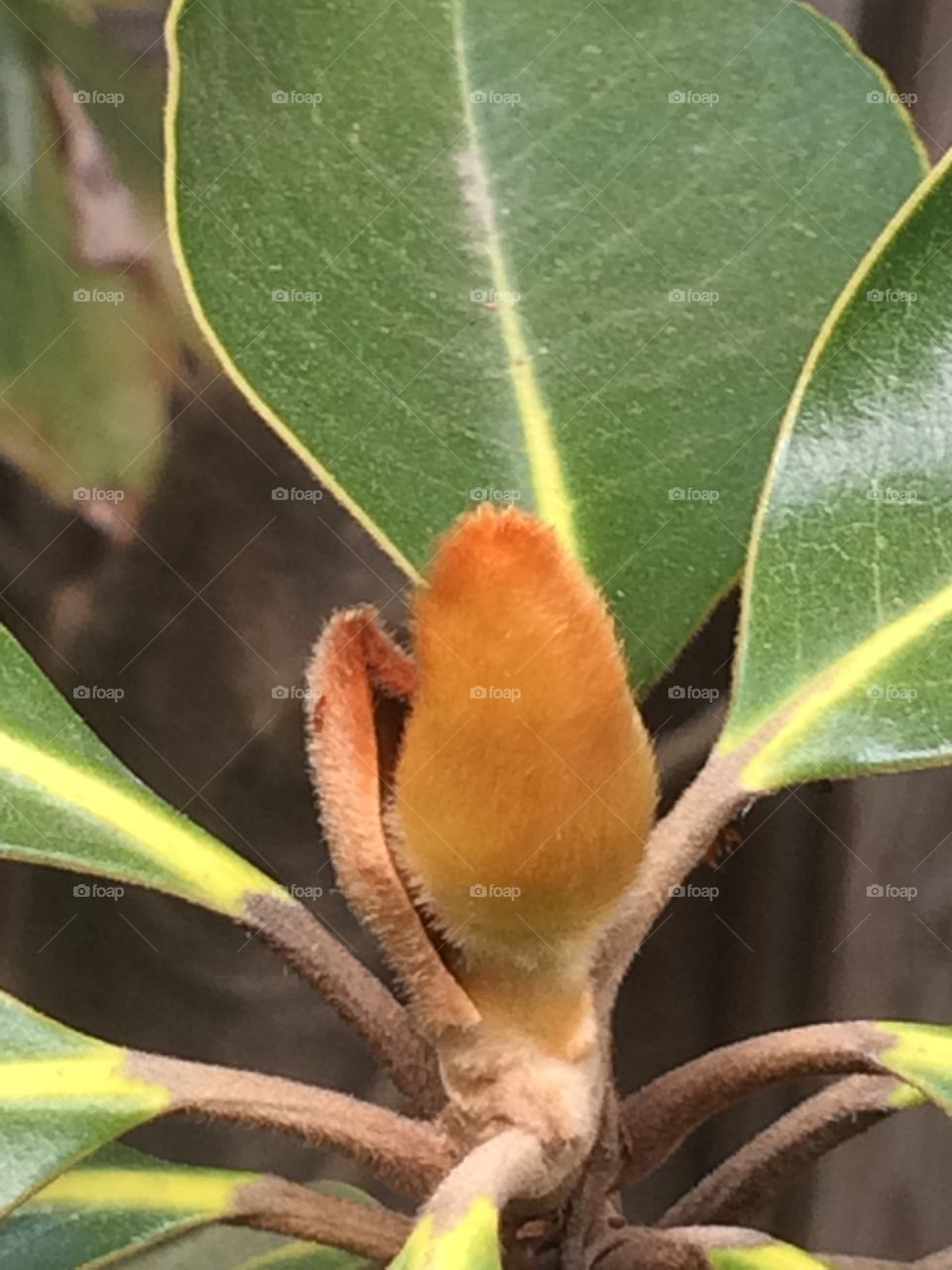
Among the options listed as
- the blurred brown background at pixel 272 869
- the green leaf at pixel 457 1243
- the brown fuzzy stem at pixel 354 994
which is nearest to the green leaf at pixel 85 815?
the brown fuzzy stem at pixel 354 994

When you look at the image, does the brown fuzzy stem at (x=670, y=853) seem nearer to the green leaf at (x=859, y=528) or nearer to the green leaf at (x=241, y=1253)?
the green leaf at (x=859, y=528)

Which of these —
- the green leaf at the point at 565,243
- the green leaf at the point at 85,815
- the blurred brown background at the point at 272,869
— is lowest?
the blurred brown background at the point at 272,869

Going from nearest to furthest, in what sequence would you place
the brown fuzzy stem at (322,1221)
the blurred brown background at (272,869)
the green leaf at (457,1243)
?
1. the green leaf at (457,1243)
2. the brown fuzzy stem at (322,1221)
3. the blurred brown background at (272,869)

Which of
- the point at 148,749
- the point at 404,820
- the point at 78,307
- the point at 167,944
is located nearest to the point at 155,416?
the point at 78,307

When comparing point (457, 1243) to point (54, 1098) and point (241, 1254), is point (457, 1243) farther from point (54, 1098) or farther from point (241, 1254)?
point (241, 1254)

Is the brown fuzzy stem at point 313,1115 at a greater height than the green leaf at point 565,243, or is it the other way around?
A: the green leaf at point 565,243

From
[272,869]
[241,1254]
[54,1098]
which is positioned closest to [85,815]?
[54,1098]
